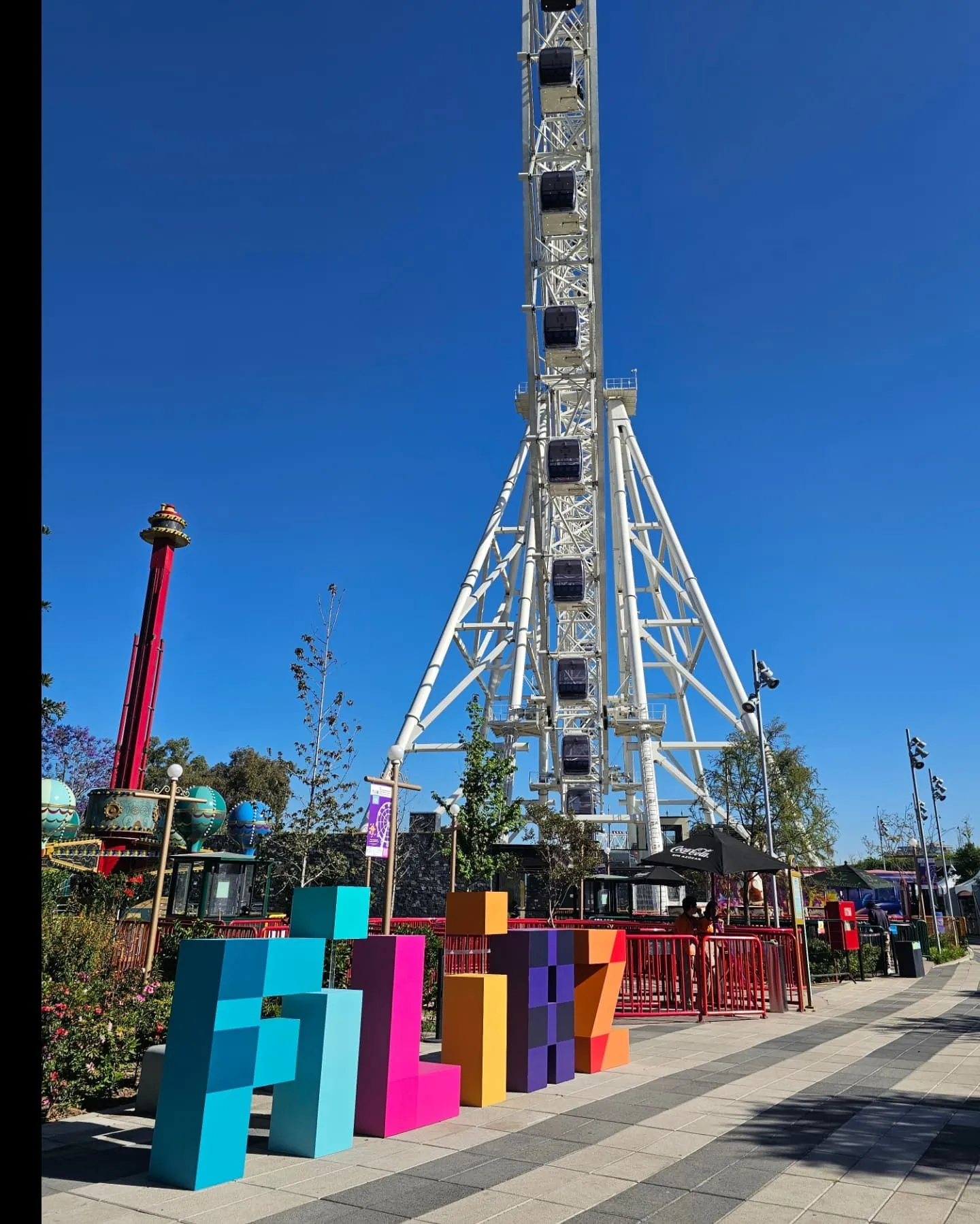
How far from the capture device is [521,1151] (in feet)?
19.5

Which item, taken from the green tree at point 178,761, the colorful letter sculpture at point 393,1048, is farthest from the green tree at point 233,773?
the colorful letter sculpture at point 393,1048

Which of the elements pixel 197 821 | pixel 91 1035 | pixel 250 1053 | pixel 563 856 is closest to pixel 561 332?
pixel 563 856

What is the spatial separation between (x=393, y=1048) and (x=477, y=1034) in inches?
45.1

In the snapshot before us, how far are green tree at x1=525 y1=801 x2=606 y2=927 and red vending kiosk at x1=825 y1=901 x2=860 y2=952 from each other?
6.99 meters

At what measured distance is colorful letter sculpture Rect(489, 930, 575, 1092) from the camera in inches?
311

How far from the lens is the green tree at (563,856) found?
25859mm

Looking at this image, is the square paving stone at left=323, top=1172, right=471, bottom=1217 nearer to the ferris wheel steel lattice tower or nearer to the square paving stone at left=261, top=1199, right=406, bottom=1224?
the square paving stone at left=261, top=1199, right=406, bottom=1224

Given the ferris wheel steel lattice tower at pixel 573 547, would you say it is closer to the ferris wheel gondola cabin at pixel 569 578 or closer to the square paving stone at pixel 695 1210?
the ferris wheel gondola cabin at pixel 569 578

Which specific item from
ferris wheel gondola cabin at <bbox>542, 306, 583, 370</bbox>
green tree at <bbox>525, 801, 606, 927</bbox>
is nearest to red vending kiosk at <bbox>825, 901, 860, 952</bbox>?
green tree at <bbox>525, 801, 606, 927</bbox>

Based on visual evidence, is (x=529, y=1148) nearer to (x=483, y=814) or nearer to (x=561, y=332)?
(x=483, y=814)

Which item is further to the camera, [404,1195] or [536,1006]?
[536,1006]

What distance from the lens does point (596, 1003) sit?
8.94 metres

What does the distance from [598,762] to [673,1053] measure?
106ft
